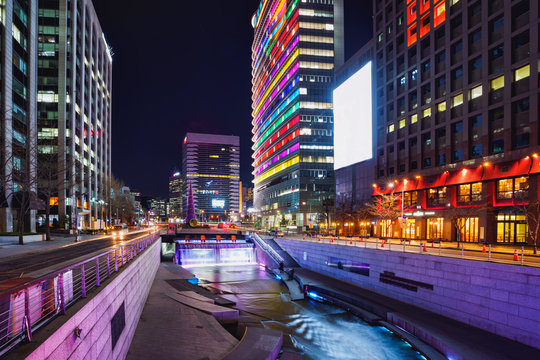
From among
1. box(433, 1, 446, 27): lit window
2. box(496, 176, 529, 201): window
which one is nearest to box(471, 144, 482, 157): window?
box(496, 176, 529, 201): window

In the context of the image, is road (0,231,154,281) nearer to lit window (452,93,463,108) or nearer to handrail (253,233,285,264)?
handrail (253,233,285,264)

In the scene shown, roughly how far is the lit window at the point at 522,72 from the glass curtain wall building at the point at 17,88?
5925cm

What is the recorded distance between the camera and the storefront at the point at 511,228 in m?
34.7

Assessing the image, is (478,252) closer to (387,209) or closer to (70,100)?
(387,209)

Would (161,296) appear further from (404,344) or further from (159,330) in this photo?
(404,344)

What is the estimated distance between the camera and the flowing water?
677 inches

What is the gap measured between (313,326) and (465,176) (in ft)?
96.5

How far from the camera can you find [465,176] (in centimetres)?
4000

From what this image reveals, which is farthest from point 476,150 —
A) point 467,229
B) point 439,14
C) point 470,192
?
point 439,14

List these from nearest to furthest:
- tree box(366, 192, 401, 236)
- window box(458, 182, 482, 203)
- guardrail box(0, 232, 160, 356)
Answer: guardrail box(0, 232, 160, 356) → window box(458, 182, 482, 203) → tree box(366, 192, 401, 236)

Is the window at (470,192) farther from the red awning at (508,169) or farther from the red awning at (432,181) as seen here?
the red awning at (508,169)

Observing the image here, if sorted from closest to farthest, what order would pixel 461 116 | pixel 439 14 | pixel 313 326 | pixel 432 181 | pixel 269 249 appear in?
pixel 313 326 → pixel 461 116 → pixel 269 249 → pixel 432 181 → pixel 439 14

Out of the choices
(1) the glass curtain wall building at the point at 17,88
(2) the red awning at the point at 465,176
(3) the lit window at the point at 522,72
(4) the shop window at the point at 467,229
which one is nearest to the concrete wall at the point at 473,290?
(2) the red awning at the point at 465,176

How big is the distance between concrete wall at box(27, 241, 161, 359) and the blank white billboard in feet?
172
